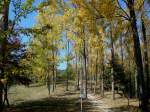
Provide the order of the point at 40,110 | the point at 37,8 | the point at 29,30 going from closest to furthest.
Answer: the point at 29,30, the point at 37,8, the point at 40,110

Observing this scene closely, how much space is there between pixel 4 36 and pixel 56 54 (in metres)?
32.7

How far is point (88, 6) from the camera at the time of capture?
19.0 meters

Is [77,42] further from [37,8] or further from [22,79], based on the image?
[37,8]

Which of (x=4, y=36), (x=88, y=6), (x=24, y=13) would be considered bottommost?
(x=4, y=36)

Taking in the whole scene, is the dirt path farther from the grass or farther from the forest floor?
the grass

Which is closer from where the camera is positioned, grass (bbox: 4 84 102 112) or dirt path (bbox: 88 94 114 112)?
dirt path (bbox: 88 94 114 112)

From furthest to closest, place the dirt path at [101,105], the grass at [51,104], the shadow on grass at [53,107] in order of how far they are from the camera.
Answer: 1. the grass at [51,104]
2. the shadow on grass at [53,107]
3. the dirt path at [101,105]

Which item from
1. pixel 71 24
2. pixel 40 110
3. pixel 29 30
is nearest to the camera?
pixel 29 30

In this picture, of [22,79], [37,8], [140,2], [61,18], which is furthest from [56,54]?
[37,8]

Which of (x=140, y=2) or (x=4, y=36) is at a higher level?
(x=140, y=2)

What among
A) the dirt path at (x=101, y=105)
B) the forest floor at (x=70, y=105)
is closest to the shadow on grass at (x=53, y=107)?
the forest floor at (x=70, y=105)

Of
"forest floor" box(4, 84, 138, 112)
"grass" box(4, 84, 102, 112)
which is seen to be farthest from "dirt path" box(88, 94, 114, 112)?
"grass" box(4, 84, 102, 112)

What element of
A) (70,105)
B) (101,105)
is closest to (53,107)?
(70,105)

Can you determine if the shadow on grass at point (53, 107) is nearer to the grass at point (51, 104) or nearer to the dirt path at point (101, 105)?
the grass at point (51, 104)
